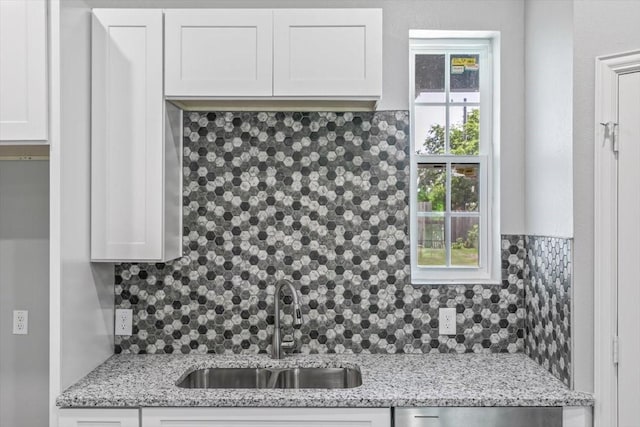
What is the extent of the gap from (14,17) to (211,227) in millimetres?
1130

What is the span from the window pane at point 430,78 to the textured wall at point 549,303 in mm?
809

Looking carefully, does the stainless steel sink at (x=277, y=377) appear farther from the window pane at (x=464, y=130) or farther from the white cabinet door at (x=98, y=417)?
the window pane at (x=464, y=130)

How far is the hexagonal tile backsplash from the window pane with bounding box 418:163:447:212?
0.16 meters

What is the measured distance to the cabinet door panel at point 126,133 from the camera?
89.0 inches

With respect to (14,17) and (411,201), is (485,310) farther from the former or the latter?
(14,17)

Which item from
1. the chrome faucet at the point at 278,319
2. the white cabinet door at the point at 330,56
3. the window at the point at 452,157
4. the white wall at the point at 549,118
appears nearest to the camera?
the white wall at the point at 549,118

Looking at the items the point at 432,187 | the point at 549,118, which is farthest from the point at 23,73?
the point at 549,118

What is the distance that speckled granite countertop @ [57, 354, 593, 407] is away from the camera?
1.97 metres

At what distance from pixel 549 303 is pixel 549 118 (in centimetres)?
75

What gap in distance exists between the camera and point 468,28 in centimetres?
260

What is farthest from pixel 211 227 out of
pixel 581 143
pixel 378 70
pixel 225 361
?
pixel 581 143

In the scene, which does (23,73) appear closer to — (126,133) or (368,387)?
(126,133)

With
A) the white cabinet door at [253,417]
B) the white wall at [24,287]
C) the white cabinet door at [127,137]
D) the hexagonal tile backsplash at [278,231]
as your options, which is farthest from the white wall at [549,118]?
the white wall at [24,287]

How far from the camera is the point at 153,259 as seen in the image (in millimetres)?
2283
